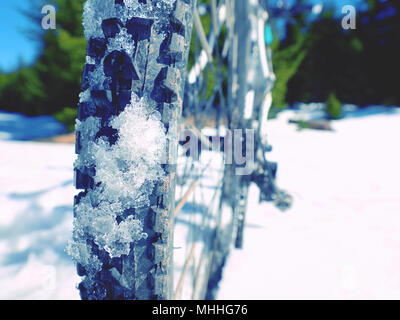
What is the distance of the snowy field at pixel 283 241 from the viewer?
88 cm

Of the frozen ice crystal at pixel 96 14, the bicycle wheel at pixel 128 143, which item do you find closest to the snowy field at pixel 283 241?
the bicycle wheel at pixel 128 143

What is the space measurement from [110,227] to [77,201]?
2.5 inches

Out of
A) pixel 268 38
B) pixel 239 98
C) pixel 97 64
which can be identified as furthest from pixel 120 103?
pixel 268 38

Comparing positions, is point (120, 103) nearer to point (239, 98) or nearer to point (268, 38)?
point (239, 98)

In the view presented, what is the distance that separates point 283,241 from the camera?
47.6 inches

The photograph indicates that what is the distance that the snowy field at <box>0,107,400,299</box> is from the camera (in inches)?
34.7

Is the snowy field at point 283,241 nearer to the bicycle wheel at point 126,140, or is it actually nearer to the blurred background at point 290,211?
the blurred background at point 290,211

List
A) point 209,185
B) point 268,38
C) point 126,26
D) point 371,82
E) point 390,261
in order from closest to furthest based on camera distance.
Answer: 1. point 126,26
2. point 390,261
3. point 268,38
4. point 209,185
5. point 371,82

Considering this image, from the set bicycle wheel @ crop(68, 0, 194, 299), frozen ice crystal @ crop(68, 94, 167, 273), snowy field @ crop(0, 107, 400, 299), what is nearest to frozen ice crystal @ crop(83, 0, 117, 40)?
bicycle wheel @ crop(68, 0, 194, 299)

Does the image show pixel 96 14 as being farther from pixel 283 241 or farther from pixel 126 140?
pixel 283 241

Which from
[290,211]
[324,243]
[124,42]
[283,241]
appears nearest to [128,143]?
[124,42]

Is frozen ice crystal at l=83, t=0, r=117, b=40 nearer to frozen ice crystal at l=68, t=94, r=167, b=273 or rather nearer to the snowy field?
frozen ice crystal at l=68, t=94, r=167, b=273

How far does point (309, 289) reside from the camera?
894 millimetres

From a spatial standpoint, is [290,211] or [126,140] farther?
[290,211]
